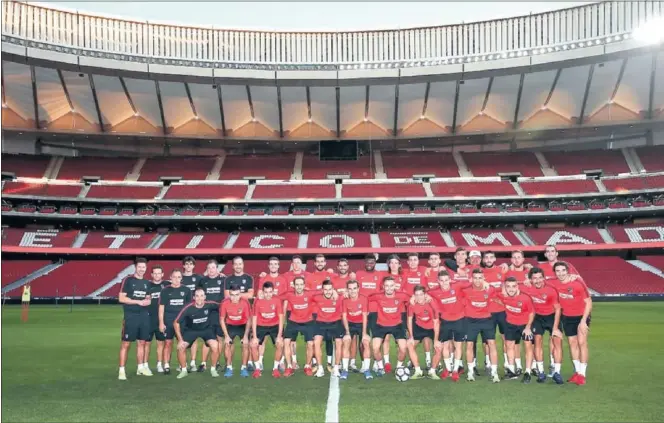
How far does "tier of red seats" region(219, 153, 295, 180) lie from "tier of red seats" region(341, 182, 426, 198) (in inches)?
238

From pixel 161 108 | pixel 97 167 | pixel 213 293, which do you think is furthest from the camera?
pixel 97 167

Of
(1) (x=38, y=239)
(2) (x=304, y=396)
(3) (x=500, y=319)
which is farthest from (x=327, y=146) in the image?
(2) (x=304, y=396)

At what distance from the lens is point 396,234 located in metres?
42.2

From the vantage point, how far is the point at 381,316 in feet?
32.5

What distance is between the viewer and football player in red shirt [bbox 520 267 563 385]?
9.14 meters

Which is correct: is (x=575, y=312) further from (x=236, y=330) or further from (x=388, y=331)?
(x=236, y=330)

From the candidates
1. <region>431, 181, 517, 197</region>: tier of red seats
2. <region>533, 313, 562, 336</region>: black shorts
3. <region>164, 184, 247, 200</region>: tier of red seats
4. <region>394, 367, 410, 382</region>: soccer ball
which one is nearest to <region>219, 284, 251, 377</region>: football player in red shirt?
<region>394, 367, 410, 382</region>: soccer ball

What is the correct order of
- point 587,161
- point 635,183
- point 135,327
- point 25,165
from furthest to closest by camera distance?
point 587,161
point 25,165
point 635,183
point 135,327

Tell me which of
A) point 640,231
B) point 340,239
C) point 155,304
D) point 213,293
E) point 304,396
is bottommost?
point 304,396

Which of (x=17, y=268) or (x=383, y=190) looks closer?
(x=17, y=268)

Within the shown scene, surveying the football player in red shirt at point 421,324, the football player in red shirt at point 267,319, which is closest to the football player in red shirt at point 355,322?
the football player in red shirt at point 421,324

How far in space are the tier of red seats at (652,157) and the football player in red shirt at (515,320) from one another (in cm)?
3975

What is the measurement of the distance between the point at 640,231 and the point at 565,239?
5170 millimetres

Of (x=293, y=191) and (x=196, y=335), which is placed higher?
(x=293, y=191)
